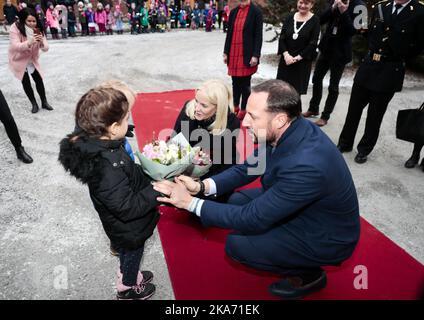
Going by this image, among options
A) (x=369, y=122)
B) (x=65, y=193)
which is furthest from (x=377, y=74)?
(x=65, y=193)

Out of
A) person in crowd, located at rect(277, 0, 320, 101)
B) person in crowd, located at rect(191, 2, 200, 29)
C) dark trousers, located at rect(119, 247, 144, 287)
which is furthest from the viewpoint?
person in crowd, located at rect(191, 2, 200, 29)

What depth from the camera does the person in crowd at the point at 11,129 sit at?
385 centimetres

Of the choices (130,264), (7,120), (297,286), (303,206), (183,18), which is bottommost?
(297,286)

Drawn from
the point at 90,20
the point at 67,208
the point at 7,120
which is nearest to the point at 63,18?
the point at 90,20

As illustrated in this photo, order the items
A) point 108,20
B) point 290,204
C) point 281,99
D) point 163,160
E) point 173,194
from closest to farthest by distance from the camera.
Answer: point 290,204 → point 281,99 → point 173,194 → point 163,160 → point 108,20

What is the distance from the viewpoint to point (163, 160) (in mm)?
2396

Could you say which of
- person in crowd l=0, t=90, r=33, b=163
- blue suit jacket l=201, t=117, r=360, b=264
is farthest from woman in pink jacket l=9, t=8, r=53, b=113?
blue suit jacket l=201, t=117, r=360, b=264

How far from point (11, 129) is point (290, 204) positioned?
3.59m

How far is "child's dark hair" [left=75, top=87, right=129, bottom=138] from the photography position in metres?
1.90

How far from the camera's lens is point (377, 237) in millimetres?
3121

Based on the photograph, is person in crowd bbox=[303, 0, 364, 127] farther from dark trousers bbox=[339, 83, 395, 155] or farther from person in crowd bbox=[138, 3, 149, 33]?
person in crowd bbox=[138, 3, 149, 33]

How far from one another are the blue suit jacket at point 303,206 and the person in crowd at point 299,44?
3.33 metres

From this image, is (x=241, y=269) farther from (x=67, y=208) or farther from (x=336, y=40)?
(x=336, y=40)

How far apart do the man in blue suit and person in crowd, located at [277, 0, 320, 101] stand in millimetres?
3279
